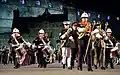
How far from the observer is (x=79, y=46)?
9.09 m

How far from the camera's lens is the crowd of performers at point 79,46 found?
895cm

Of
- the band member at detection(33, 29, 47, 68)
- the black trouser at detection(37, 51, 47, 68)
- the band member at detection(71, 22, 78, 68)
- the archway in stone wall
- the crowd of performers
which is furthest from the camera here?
the archway in stone wall

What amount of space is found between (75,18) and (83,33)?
416cm

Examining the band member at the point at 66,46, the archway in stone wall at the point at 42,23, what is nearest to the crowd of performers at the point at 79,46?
A: the band member at the point at 66,46

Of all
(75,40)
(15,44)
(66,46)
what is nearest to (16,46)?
(15,44)

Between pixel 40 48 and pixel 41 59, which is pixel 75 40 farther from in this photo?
pixel 41 59

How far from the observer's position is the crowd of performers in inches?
352

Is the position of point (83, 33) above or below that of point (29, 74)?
above

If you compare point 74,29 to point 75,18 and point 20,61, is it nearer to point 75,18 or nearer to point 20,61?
point 20,61

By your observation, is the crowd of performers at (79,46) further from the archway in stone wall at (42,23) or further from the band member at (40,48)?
the archway in stone wall at (42,23)

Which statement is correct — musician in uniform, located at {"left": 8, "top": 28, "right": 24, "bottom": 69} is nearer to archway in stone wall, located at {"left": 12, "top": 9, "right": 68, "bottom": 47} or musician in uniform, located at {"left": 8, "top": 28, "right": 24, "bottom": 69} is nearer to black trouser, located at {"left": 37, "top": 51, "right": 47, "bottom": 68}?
black trouser, located at {"left": 37, "top": 51, "right": 47, "bottom": 68}

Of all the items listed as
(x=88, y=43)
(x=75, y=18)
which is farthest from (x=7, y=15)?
(x=88, y=43)

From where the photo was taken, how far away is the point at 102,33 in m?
10.2

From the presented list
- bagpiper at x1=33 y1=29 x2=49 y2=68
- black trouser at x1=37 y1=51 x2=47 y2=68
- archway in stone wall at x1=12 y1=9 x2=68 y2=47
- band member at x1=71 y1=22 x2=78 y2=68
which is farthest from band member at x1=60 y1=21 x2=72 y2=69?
archway in stone wall at x1=12 y1=9 x2=68 y2=47
